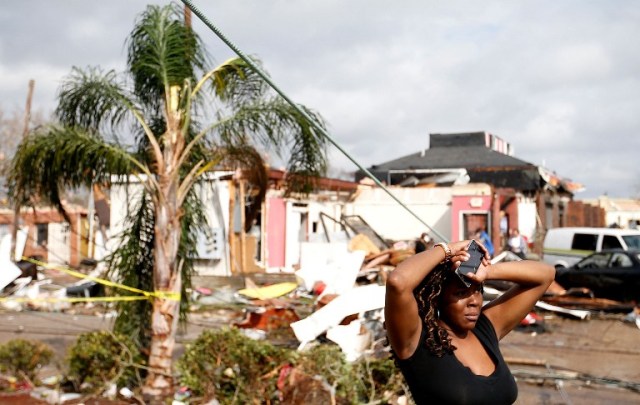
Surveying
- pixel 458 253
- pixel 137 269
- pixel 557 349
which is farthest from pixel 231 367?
pixel 557 349

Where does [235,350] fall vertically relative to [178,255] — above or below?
below

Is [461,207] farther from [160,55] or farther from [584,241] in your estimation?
[160,55]

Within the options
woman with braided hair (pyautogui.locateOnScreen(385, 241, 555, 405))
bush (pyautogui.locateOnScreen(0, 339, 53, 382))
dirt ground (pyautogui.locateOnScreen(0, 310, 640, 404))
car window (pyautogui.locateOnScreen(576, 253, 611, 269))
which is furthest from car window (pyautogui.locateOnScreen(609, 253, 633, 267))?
woman with braided hair (pyautogui.locateOnScreen(385, 241, 555, 405))

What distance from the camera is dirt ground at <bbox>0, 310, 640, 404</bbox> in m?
8.30

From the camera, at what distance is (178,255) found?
8359 millimetres

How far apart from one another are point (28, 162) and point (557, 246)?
55.3 feet

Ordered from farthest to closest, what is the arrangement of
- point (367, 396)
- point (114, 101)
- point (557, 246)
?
point (557, 246) → point (114, 101) → point (367, 396)

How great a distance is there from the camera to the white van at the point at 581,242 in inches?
760

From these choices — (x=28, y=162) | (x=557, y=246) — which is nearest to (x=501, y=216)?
(x=557, y=246)

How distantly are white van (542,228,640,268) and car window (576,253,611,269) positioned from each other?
316 cm

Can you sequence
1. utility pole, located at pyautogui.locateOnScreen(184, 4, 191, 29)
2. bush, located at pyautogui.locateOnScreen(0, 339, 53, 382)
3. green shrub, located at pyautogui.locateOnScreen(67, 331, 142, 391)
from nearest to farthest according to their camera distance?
green shrub, located at pyautogui.locateOnScreen(67, 331, 142, 391), bush, located at pyautogui.locateOnScreen(0, 339, 53, 382), utility pole, located at pyautogui.locateOnScreen(184, 4, 191, 29)

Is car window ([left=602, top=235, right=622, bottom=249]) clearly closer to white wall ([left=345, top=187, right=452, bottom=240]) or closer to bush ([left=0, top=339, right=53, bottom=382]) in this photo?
white wall ([left=345, top=187, right=452, bottom=240])

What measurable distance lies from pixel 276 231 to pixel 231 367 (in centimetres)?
1530

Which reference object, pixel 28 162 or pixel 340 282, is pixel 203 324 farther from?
pixel 28 162
